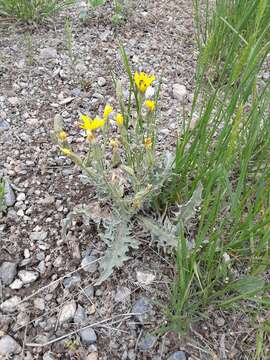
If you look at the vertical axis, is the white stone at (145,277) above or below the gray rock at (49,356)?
above

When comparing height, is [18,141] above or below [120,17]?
below

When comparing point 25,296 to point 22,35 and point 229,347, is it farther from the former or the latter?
point 22,35

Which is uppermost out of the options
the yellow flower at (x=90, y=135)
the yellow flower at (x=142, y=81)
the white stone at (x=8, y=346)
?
the yellow flower at (x=142, y=81)

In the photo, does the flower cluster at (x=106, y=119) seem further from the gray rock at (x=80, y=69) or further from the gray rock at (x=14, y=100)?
the gray rock at (x=80, y=69)

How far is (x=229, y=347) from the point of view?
1308mm

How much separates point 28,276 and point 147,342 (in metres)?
0.49

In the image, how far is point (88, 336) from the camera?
4.30ft

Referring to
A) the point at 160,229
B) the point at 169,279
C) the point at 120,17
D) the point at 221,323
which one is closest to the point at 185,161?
the point at 160,229

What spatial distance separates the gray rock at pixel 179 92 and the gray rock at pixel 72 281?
1086 mm

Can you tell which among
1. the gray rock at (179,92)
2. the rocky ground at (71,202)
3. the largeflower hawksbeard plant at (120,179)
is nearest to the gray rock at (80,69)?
the rocky ground at (71,202)

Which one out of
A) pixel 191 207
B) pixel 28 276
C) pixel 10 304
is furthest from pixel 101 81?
pixel 10 304

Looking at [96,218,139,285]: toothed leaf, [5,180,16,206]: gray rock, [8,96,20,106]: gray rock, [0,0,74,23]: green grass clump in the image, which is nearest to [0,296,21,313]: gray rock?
[96,218,139,285]: toothed leaf

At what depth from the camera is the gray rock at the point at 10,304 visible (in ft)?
4.47

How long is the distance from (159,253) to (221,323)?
1.06ft
